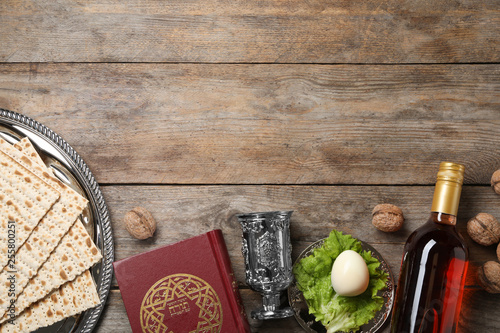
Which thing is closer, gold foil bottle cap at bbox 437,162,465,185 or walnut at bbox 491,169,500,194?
gold foil bottle cap at bbox 437,162,465,185

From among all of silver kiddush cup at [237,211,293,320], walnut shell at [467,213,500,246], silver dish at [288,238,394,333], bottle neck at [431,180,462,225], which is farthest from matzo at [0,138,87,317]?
walnut shell at [467,213,500,246]

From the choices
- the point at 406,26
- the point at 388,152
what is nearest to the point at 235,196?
the point at 388,152

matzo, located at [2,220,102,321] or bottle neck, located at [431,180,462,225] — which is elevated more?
bottle neck, located at [431,180,462,225]

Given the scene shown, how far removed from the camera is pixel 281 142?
4.30 feet

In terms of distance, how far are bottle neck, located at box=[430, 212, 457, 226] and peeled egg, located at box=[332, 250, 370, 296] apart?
243 millimetres

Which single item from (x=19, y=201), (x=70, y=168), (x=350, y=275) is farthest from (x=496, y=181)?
(x=19, y=201)

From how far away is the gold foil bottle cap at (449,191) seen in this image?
1.02m

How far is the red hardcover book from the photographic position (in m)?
1.14

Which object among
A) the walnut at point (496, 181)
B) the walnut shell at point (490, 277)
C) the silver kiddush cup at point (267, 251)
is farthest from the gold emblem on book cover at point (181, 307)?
the walnut at point (496, 181)

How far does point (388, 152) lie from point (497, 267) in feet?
1.57

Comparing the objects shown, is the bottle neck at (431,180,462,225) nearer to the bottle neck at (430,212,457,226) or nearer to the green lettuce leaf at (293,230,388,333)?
the bottle neck at (430,212,457,226)

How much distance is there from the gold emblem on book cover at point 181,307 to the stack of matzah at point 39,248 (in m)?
0.24

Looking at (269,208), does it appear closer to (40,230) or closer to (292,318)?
(292,318)

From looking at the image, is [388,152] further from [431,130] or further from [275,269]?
[275,269]
